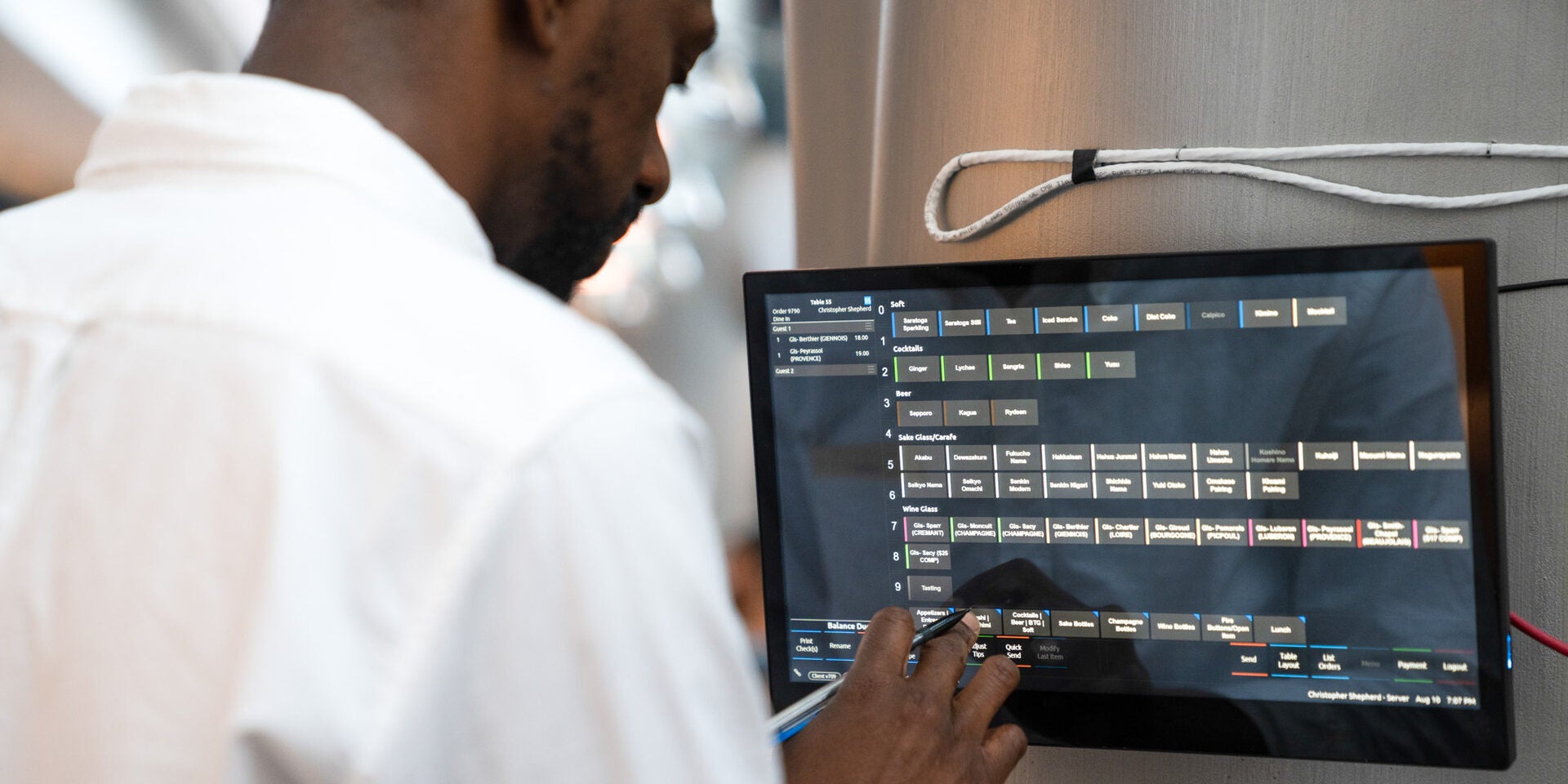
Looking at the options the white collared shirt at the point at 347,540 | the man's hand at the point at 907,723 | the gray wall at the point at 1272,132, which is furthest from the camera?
the gray wall at the point at 1272,132

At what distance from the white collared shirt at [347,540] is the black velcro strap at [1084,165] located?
552 millimetres

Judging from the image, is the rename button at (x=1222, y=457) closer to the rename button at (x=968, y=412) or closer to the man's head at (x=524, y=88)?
the rename button at (x=968, y=412)

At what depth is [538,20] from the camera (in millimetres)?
587

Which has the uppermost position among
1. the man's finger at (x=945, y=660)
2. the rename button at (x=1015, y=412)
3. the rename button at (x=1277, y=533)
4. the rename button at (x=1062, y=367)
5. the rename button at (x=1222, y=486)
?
the rename button at (x=1062, y=367)

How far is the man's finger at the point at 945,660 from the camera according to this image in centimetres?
76

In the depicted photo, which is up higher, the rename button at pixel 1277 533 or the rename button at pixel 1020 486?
the rename button at pixel 1020 486

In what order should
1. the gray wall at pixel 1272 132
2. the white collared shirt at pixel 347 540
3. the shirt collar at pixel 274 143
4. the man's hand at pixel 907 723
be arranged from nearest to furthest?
1. the white collared shirt at pixel 347 540
2. the shirt collar at pixel 274 143
3. the man's hand at pixel 907 723
4. the gray wall at pixel 1272 132

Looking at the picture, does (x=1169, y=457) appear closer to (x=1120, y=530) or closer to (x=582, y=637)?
(x=1120, y=530)

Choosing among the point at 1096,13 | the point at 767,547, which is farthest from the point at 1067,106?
the point at 767,547

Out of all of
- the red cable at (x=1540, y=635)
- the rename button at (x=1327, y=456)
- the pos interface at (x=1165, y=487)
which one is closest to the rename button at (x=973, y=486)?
the pos interface at (x=1165, y=487)

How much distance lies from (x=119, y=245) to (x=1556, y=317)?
0.85 meters

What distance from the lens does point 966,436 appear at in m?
0.84

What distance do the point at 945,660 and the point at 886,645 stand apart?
0.04m

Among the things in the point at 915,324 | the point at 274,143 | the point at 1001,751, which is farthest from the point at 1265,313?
the point at 274,143
